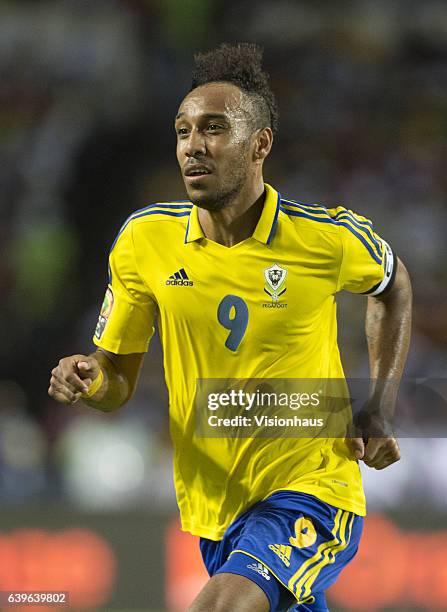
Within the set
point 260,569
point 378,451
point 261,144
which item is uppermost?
point 261,144

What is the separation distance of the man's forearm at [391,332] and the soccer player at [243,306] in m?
0.12

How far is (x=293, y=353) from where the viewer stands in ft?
12.2

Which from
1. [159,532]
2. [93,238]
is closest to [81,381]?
[159,532]

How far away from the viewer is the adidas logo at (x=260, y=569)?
332 cm

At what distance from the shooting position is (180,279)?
12.2 feet

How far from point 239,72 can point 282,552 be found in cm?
166

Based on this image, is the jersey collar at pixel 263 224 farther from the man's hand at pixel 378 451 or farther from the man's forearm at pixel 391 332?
the man's hand at pixel 378 451

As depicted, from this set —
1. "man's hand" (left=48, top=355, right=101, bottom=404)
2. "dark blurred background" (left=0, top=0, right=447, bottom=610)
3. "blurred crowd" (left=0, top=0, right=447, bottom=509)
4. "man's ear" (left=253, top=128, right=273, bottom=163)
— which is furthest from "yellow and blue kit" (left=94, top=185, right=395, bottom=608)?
"blurred crowd" (left=0, top=0, right=447, bottom=509)

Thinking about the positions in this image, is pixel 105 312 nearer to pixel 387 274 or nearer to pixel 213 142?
pixel 213 142

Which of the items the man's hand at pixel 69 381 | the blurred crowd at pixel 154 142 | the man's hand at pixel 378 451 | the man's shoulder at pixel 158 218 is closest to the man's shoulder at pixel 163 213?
the man's shoulder at pixel 158 218

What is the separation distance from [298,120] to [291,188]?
3.21 feet

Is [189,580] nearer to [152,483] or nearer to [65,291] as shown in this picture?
[152,483]

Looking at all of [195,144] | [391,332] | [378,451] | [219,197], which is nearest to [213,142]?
[195,144]

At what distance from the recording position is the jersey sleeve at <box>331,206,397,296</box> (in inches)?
150
